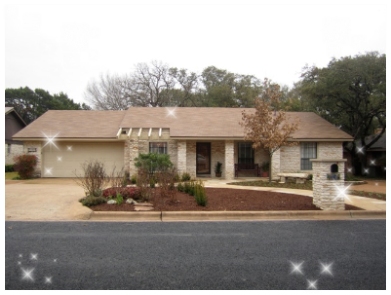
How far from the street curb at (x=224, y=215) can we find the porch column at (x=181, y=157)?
9.59 meters

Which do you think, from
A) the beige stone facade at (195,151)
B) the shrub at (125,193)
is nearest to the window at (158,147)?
the beige stone facade at (195,151)

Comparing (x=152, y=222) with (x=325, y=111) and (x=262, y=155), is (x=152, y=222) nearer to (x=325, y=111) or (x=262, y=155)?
(x=262, y=155)

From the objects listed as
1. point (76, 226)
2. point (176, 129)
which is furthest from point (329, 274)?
point (176, 129)

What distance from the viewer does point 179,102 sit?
37156mm

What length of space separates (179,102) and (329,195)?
98.7 ft

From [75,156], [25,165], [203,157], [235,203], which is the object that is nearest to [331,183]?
[235,203]

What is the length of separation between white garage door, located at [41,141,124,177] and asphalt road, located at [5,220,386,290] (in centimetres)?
1219

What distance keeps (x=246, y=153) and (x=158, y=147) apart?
18.4 ft

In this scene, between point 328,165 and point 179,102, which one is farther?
point 179,102

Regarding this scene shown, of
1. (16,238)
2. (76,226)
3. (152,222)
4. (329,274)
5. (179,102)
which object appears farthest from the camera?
(179,102)

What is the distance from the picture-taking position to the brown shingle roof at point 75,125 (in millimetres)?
18641

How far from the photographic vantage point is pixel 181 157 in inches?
703

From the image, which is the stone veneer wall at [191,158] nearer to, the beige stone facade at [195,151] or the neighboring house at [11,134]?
the beige stone facade at [195,151]

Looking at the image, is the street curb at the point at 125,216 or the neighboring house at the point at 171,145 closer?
the street curb at the point at 125,216
